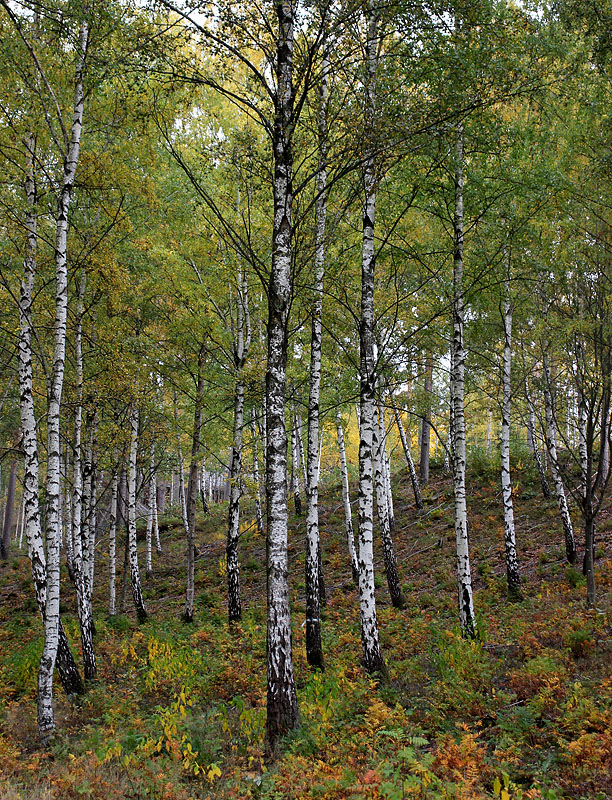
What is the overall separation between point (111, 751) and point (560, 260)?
10715 mm

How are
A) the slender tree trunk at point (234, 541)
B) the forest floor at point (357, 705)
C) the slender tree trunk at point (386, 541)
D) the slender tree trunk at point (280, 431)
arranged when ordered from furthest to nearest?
1. the slender tree trunk at point (234, 541)
2. the slender tree trunk at point (386, 541)
3. the slender tree trunk at point (280, 431)
4. the forest floor at point (357, 705)

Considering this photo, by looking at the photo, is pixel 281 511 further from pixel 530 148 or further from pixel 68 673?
pixel 530 148

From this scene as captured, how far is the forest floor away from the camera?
15.8 ft

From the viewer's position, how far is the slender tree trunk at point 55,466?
22.5 feet

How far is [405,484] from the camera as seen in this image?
25281mm

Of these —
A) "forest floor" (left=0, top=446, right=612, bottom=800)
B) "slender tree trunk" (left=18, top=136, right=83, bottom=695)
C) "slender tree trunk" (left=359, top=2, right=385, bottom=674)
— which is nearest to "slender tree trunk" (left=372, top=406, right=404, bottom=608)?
"forest floor" (left=0, top=446, right=612, bottom=800)

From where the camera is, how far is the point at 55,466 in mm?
7406

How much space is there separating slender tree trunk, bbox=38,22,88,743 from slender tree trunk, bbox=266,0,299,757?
3.11 metres

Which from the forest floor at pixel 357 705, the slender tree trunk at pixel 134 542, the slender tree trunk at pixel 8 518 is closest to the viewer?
the forest floor at pixel 357 705

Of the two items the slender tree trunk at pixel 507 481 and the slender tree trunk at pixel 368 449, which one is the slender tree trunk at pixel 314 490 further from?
the slender tree trunk at pixel 507 481

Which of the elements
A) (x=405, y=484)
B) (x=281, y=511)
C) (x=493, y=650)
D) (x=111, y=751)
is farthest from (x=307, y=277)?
(x=405, y=484)

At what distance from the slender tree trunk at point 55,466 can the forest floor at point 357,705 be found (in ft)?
2.29

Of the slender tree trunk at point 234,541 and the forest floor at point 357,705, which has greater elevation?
the slender tree trunk at point 234,541

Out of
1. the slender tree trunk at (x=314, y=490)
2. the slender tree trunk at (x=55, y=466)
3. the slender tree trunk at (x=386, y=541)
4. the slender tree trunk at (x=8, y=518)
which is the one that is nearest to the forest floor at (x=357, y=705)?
the slender tree trunk at (x=386, y=541)
